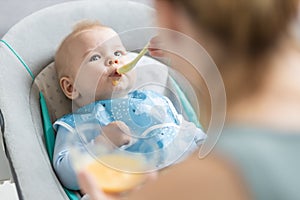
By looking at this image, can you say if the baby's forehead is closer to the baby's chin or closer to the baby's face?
the baby's face

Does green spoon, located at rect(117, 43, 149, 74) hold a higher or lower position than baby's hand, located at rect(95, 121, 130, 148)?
higher

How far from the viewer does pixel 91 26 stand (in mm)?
1639

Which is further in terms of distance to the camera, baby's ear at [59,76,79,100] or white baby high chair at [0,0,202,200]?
baby's ear at [59,76,79,100]

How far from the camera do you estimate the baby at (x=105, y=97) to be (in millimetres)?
1497

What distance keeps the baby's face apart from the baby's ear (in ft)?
0.04

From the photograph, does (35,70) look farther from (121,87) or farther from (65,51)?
(121,87)

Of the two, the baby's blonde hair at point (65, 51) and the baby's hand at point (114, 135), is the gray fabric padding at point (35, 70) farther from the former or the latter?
the baby's hand at point (114, 135)

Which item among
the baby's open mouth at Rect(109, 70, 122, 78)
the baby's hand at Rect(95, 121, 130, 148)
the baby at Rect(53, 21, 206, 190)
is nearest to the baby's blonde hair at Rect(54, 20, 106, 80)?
the baby at Rect(53, 21, 206, 190)

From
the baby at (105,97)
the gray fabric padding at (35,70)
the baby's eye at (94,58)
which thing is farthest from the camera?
the baby's eye at (94,58)

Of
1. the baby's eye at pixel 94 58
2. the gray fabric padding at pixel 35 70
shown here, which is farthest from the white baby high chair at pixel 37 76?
the baby's eye at pixel 94 58

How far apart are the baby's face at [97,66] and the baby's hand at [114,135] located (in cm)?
14

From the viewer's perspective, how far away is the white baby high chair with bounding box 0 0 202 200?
1382 millimetres

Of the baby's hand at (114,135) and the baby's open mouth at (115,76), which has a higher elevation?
the baby's open mouth at (115,76)

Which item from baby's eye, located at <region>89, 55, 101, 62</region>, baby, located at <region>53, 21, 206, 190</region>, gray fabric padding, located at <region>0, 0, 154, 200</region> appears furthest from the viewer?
baby's eye, located at <region>89, 55, 101, 62</region>
